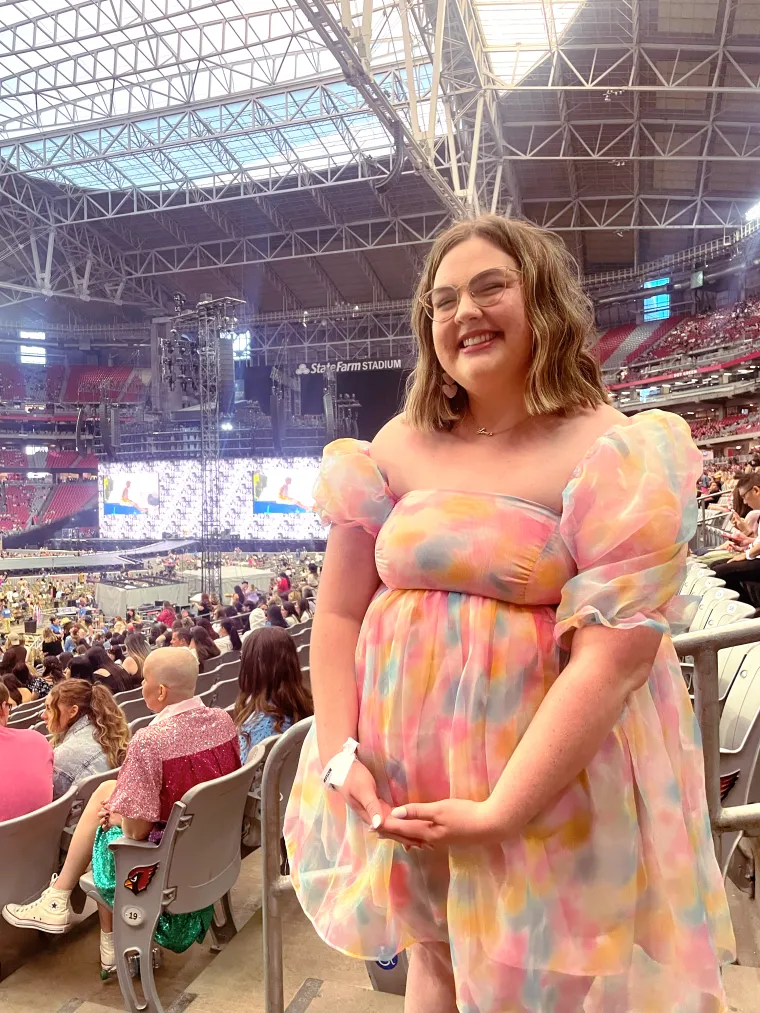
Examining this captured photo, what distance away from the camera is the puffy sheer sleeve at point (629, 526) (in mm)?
836

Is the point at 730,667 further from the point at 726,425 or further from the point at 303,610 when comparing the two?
A: the point at 726,425

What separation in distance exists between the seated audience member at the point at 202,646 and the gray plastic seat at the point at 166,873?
140 inches

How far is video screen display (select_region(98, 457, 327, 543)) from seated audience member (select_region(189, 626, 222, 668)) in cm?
1203

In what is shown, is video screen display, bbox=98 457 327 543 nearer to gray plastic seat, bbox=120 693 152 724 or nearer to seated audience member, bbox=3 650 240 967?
gray plastic seat, bbox=120 693 152 724

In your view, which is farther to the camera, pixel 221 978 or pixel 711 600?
pixel 711 600

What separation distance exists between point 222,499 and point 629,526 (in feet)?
62.7

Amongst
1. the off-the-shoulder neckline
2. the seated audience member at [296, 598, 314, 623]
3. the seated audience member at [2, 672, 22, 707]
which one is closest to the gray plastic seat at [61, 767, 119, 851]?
the off-the-shoulder neckline

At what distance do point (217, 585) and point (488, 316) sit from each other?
13.8 meters

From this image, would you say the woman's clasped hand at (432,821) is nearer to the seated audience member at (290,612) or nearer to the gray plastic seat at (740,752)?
the gray plastic seat at (740,752)

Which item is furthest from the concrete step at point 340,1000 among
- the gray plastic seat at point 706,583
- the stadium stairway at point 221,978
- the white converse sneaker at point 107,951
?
the gray plastic seat at point 706,583

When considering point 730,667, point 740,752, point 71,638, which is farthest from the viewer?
point 71,638

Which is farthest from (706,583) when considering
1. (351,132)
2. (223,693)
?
(351,132)

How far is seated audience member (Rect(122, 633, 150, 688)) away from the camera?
555 cm

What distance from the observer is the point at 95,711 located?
111 inches
